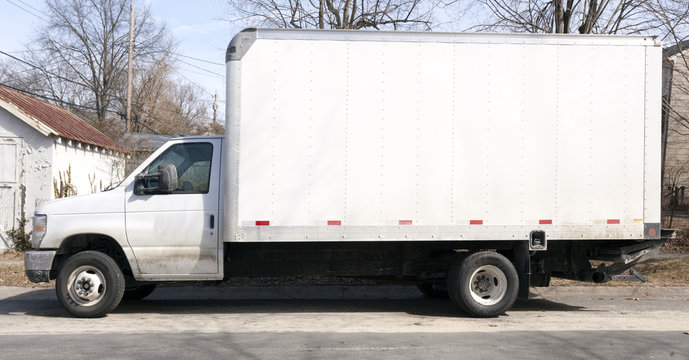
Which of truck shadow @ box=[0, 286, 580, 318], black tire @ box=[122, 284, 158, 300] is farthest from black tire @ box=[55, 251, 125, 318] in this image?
black tire @ box=[122, 284, 158, 300]

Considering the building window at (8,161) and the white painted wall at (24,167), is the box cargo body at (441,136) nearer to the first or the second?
the white painted wall at (24,167)

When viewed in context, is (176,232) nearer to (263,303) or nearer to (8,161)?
(263,303)

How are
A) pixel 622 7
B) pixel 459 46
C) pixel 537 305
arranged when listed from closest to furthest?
pixel 459 46 < pixel 537 305 < pixel 622 7

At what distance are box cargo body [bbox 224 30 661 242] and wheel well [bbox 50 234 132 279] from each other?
5.40ft

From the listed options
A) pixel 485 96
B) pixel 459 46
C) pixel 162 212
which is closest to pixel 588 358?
pixel 485 96

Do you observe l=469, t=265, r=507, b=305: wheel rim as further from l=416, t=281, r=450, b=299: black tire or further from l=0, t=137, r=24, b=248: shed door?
l=0, t=137, r=24, b=248: shed door

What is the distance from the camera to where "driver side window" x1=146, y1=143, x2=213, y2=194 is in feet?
26.9

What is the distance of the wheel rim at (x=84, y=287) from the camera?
805cm

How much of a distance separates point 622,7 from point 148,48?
3459 centimetres

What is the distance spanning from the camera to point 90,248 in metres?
8.41

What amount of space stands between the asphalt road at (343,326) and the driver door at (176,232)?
26.0 inches

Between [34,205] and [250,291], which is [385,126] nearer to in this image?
[250,291]

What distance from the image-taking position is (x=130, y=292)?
9500mm

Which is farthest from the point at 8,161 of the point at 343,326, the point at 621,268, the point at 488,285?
the point at 621,268
